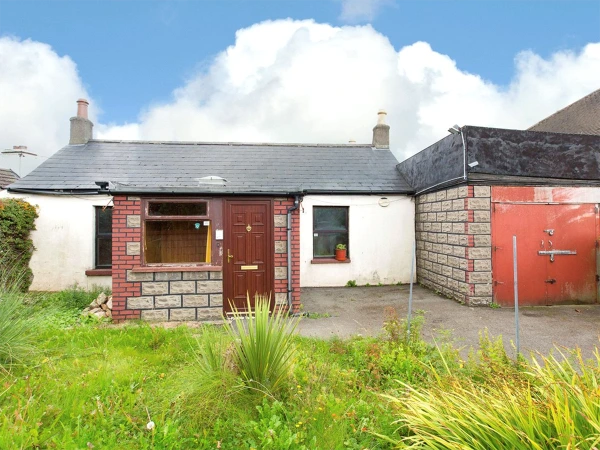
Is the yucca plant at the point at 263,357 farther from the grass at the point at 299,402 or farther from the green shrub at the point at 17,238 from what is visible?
the green shrub at the point at 17,238

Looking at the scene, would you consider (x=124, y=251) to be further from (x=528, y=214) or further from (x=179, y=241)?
(x=528, y=214)

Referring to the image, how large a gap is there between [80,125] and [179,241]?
8152 millimetres

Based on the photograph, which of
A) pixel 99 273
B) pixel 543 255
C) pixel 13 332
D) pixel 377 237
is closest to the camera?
pixel 13 332

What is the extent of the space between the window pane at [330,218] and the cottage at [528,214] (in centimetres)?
346

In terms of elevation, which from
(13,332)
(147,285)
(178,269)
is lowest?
(13,332)

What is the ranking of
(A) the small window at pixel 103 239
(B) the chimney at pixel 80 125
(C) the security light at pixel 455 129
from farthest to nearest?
(B) the chimney at pixel 80 125
(A) the small window at pixel 103 239
(C) the security light at pixel 455 129

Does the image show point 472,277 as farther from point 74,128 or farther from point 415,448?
point 74,128

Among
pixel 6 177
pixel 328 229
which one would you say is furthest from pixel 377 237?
pixel 6 177

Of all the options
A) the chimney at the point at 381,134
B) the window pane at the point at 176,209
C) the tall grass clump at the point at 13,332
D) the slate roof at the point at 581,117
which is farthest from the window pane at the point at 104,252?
the slate roof at the point at 581,117

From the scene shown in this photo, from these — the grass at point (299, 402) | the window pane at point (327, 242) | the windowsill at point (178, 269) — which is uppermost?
the window pane at point (327, 242)

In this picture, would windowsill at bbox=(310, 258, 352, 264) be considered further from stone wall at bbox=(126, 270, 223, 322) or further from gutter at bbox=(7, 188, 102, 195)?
gutter at bbox=(7, 188, 102, 195)

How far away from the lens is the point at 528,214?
6.72 meters

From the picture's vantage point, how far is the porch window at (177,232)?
230 inches

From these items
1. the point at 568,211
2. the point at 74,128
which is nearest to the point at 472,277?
the point at 568,211
